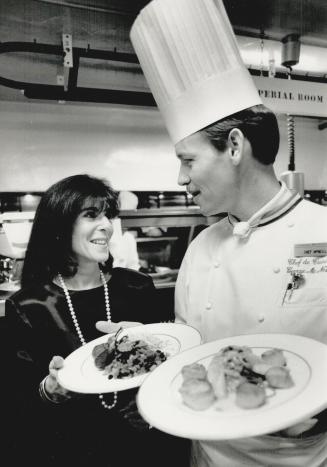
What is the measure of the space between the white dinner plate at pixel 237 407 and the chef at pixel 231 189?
252mm

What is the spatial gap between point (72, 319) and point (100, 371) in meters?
0.55

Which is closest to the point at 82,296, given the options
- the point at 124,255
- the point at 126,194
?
the point at 124,255

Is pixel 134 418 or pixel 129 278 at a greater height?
pixel 129 278

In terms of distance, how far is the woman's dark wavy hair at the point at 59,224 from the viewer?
1.89m

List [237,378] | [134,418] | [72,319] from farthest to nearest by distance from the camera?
[72,319]
[134,418]
[237,378]

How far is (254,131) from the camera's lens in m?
1.38

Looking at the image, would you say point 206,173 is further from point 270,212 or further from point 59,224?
point 59,224

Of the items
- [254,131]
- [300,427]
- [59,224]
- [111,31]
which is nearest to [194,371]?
[300,427]

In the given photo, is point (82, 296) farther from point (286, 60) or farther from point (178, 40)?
point (286, 60)

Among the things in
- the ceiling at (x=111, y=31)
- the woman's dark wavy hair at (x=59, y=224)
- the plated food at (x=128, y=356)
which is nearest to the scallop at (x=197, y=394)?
the plated food at (x=128, y=356)

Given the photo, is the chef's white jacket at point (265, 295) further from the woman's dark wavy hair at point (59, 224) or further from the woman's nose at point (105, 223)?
the woman's dark wavy hair at point (59, 224)

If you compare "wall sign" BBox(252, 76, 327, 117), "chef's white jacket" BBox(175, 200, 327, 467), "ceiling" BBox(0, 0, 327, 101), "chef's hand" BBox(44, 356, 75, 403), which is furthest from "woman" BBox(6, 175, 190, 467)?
"wall sign" BBox(252, 76, 327, 117)

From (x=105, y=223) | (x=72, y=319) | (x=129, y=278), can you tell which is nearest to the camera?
(x=72, y=319)

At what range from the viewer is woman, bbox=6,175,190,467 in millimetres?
1609
